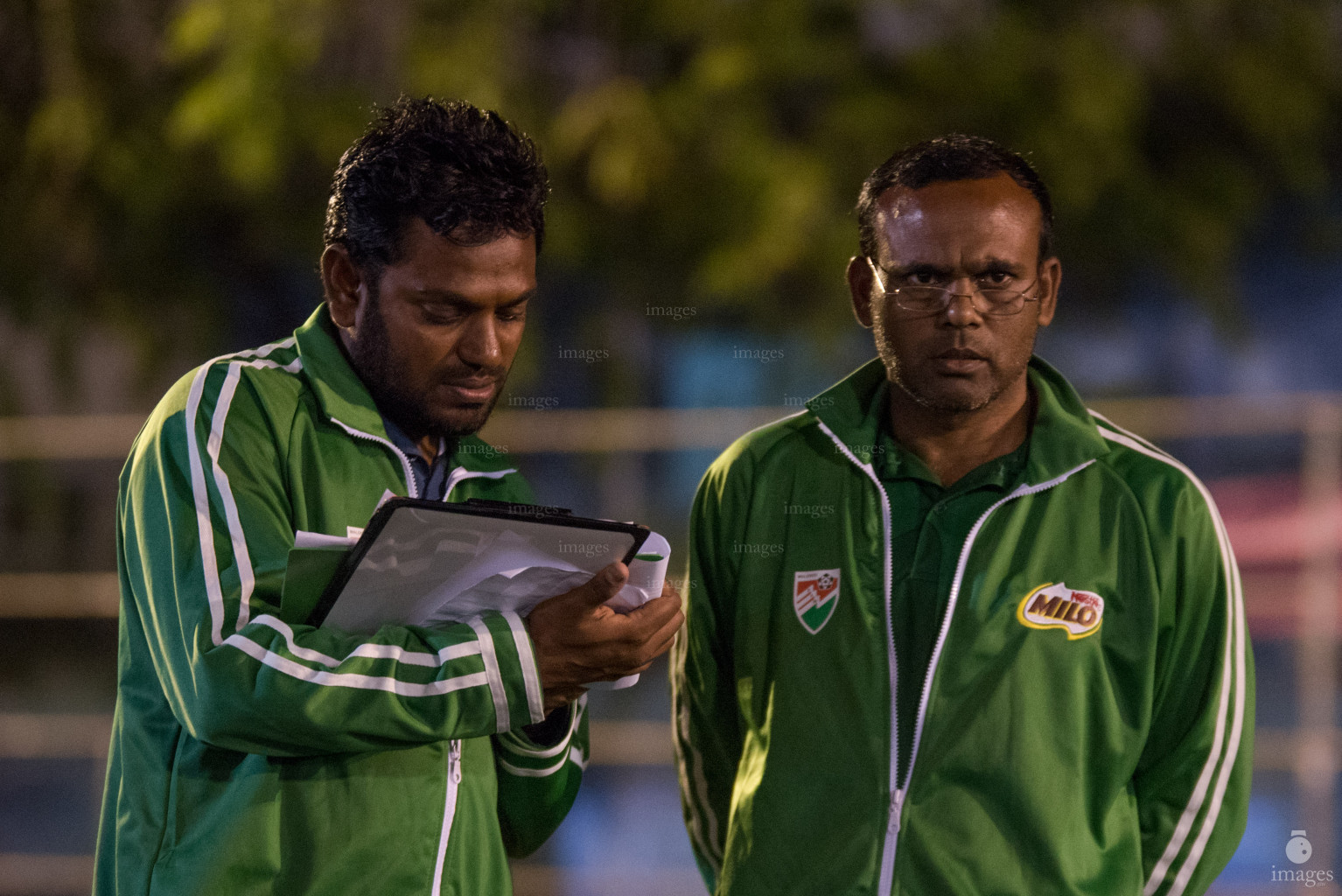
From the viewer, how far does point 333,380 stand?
193 centimetres

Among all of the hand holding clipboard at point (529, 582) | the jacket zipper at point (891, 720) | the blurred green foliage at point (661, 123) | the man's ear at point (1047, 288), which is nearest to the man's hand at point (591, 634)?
the hand holding clipboard at point (529, 582)

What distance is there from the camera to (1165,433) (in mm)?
4727

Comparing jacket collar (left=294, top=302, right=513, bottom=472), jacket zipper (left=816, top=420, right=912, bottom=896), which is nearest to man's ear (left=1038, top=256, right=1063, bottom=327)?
jacket zipper (left=816, top=420, right=912, bottom=896)

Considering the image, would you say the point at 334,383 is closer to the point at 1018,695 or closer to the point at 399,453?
the point at 399,453

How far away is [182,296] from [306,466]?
4.35 metres

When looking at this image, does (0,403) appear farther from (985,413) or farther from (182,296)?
(985,413)

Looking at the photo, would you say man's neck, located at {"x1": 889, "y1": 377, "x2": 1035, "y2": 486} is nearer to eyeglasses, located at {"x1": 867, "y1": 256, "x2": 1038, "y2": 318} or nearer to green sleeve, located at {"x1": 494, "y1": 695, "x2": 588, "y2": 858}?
eyeglasses, located at {"x1": 867, "y1": 256, "x2": 1038, "y2": 318}

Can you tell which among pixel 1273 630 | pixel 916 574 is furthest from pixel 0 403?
pixel 1273 630

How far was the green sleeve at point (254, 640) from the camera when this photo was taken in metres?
1.65

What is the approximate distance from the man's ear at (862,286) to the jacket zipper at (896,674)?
27 centimetres

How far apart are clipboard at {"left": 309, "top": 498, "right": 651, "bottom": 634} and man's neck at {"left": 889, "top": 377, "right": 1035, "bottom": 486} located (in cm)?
64

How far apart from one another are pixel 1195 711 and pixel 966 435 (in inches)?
20.7

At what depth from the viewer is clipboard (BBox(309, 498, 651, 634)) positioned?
5.47 ft

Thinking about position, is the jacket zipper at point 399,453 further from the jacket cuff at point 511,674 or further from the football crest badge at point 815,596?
the football crest badge at point 815,596
